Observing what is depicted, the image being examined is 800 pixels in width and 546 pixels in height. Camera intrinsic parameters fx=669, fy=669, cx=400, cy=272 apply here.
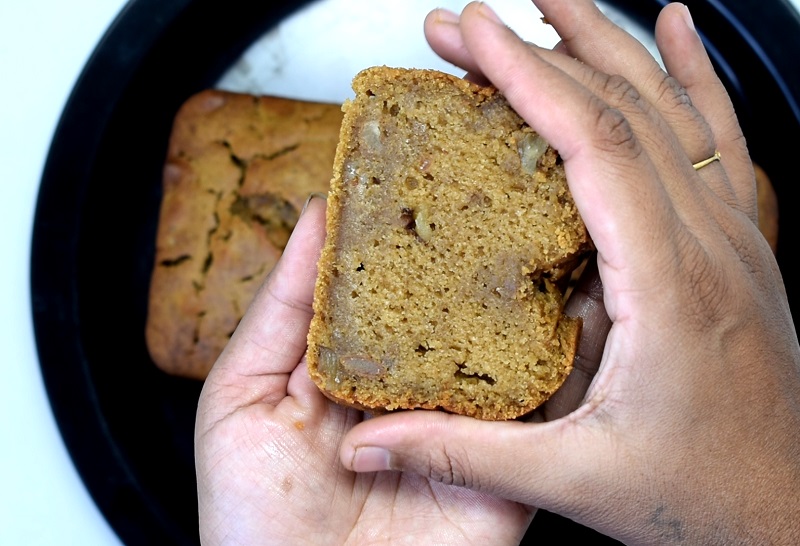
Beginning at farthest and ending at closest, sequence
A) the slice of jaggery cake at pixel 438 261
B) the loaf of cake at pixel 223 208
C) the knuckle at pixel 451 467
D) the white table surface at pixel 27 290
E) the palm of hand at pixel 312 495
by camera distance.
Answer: the white table surface at pixel 27 290 → the loaf of cake at pixel 223 208 → the palm of hand at pixel 312 495 → the slice of jaggery cake at pixel 438 261 → the knuckle at pixel 451 467

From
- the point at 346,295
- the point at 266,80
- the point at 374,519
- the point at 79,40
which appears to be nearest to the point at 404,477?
the point at 374,519

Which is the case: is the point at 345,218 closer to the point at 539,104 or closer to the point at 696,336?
the point at 539,104

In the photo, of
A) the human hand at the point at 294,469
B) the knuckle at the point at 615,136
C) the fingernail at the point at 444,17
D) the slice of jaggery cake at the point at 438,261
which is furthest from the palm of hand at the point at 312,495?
the fingernail at the point at 444,17

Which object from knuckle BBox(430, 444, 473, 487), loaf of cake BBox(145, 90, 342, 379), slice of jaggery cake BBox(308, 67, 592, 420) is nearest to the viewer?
knuckle BBox(430, 444, 473, 487)

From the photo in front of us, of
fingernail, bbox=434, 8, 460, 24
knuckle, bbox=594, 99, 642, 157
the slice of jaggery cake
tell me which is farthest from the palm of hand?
fingernail, bbox=434, 8, 460, 24

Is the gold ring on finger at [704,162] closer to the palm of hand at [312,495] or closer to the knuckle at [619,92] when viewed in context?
the knuckle at [619,92]

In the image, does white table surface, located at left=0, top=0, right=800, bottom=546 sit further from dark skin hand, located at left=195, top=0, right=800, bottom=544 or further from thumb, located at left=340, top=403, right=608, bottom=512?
thumb, located at left=340, top=403, right=608, bottom=512

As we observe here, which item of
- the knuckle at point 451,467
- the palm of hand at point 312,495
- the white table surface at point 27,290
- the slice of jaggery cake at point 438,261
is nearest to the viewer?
the knuckle at point 451,467
